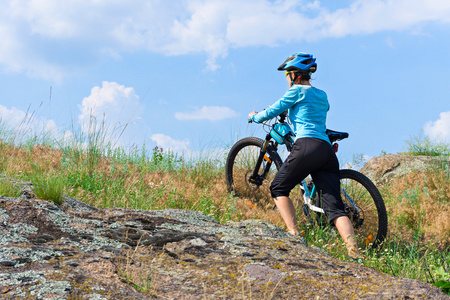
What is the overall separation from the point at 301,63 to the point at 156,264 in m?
3.79

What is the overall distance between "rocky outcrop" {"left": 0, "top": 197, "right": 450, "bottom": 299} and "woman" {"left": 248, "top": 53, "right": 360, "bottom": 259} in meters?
2.05

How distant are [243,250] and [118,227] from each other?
0.93 meters

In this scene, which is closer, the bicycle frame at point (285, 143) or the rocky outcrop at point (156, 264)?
the rocky outcrop at point (156, 264)

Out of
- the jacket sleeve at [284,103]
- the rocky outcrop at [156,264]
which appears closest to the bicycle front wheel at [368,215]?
the jacket sleeve at [284,103]

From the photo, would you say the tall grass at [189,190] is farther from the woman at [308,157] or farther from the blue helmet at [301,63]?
the blue helmet at [301,63]

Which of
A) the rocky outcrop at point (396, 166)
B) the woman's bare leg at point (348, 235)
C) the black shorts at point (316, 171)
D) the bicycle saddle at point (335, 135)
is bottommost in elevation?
the woman's bare leg at point (348, 235)

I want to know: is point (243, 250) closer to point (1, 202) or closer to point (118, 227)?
point (118, 227)

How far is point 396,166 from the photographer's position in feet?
36.2

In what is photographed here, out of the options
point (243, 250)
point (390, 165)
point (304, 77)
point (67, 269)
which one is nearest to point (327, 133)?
point (304, 77)

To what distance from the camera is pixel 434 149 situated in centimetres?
1279

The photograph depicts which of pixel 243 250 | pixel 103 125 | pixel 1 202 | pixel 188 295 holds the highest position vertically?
pixel 103 125

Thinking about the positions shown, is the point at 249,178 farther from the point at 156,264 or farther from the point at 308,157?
the point at 156,264

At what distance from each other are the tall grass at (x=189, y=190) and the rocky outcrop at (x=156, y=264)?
164 centimetres

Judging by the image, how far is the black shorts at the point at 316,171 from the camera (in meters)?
5.23
